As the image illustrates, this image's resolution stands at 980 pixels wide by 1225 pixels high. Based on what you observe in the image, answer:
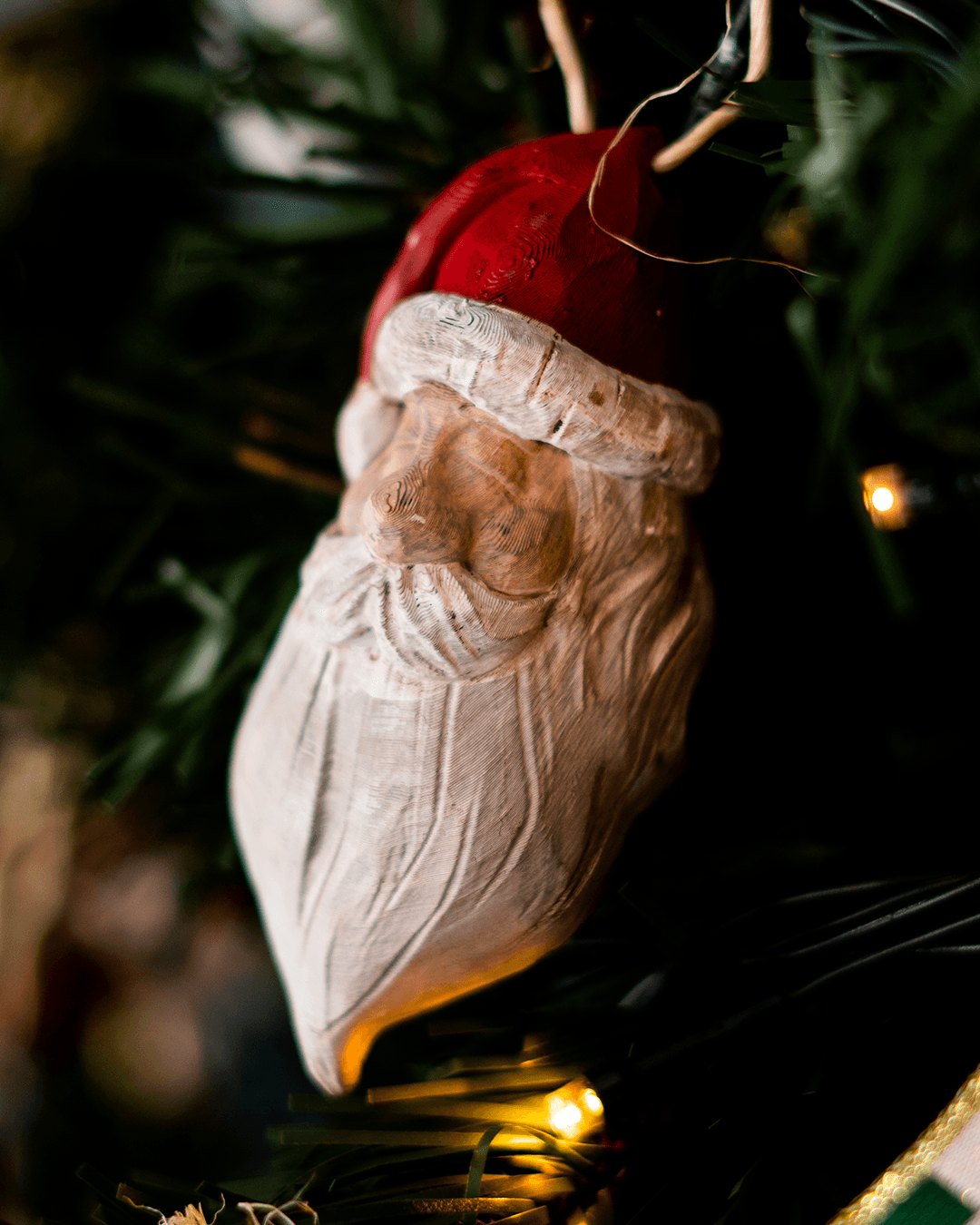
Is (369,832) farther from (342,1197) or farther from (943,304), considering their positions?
(943,304)

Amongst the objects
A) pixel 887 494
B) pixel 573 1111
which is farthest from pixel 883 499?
pixel 573 1111

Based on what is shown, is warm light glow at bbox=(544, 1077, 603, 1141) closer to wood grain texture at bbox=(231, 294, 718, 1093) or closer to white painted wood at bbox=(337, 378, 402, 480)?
wood grain texture at bbox=(231, 294, 718, 1093)

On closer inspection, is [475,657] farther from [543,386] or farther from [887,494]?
[887,494]

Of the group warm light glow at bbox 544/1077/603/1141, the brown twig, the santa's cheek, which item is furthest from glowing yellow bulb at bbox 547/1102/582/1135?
the brown twig

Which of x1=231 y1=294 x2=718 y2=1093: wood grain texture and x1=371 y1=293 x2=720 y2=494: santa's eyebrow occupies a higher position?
x1=371 y1=293 x2=720 y2=494: santa's eyebrow

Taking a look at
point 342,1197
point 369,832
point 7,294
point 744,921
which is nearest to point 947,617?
point 744,921

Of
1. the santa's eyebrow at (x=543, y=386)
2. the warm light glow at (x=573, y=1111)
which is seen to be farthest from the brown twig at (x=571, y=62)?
the warm light glow at (x=573, y=1111)
